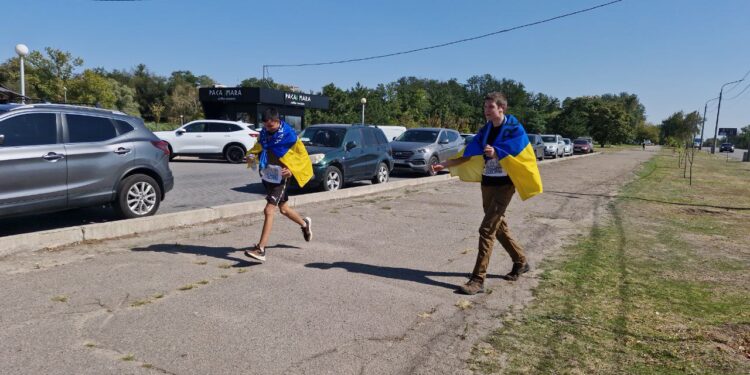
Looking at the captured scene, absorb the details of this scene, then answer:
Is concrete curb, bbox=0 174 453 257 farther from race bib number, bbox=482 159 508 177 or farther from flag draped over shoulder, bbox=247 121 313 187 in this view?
race bib number, bbox=482 159 508 177

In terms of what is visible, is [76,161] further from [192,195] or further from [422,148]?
[422,148]

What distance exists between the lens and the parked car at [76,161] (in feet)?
20.1

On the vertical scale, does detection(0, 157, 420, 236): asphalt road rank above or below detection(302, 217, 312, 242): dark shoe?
below

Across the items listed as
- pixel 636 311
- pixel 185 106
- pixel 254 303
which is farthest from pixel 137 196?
pixel 185 106

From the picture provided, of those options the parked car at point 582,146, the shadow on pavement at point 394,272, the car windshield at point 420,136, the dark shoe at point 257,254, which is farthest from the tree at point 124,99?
the shadow on pavement at point 394,272

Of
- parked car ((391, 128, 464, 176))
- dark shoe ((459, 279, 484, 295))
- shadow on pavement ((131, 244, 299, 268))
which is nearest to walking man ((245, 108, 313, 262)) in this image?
shadow on pavement ((131, 244, 299, 268))

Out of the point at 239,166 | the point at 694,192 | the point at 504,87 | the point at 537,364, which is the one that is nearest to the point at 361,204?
the point at 537,364

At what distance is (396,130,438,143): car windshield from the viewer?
17766 millimetres

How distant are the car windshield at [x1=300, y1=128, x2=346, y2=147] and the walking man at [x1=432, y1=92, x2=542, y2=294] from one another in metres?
7.44

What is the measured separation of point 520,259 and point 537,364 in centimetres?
213

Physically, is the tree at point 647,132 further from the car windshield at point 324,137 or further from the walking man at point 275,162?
the walking man at point 275,162

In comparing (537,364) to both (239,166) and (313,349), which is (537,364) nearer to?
(313,349)

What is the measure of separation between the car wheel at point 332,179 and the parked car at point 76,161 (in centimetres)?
412

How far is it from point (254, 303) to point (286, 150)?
2.00 metres
